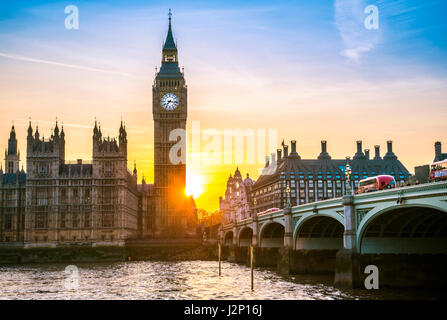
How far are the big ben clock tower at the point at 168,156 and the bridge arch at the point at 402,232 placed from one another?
91.7m

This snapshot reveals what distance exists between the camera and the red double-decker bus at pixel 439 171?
44.2 meters

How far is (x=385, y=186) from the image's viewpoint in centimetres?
A: 5312

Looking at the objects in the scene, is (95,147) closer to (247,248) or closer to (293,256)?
(247,248)

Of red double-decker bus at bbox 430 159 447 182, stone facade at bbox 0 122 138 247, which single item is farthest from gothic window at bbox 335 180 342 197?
red double-decker bus at bbox 430 159 447 182

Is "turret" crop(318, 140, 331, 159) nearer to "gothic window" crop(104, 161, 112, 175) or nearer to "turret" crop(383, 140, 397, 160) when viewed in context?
"turret" crop(383, 140, 397, 160)

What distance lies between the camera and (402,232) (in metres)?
49.1

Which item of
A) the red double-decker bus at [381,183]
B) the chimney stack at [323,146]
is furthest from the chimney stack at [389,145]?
the red double-decker bus at [381,183]

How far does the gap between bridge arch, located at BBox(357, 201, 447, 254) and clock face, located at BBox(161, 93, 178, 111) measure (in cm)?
10078

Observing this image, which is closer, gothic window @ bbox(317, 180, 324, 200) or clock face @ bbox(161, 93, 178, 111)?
clock face @ bbox(161, 93, 178, 111)

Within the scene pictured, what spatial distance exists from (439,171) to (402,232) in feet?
22.3

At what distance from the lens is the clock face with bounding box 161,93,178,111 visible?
144 meters

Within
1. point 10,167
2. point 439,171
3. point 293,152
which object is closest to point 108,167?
point 10,167

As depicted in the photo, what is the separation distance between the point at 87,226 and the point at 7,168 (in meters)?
42.1
